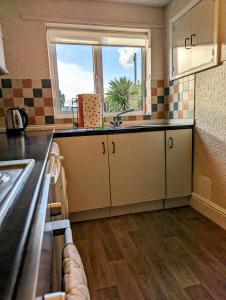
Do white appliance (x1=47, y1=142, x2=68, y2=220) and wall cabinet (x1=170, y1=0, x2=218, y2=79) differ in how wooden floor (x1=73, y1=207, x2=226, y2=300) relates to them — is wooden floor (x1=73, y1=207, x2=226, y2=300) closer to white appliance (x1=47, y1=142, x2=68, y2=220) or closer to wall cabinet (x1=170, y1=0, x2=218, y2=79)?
white appliance (x1=47, y1=142, x2=68, y2=220)

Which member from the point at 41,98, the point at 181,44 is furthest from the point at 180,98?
the point at 41,98

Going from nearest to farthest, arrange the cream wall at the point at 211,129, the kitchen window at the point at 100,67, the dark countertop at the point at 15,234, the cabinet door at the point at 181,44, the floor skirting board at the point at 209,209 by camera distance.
→ the dark countertop at the point at 15,234
the cream wall at the point at 211,129
the floor skirting board at the point at 209,209
the cabinet door at the point at 181,44
the kitchen window at the point at 100,67

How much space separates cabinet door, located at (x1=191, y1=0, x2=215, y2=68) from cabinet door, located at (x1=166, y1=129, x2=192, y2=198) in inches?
26.9

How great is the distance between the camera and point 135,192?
2164mm

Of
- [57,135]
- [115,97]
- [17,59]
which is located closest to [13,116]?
[57,135]

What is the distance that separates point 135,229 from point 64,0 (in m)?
2.37

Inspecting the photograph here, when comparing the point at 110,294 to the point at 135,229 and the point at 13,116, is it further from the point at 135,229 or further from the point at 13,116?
the point at 13,116

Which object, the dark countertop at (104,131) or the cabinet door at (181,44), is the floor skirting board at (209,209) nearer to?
the dark countertop at (104,131)

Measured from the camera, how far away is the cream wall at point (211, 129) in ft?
5.81

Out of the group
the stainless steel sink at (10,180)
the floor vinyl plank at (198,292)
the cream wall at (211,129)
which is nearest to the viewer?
the stainless steel sink at (10,180)

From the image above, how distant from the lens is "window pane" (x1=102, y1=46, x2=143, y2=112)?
2.54 m

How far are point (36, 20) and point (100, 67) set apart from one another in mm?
789

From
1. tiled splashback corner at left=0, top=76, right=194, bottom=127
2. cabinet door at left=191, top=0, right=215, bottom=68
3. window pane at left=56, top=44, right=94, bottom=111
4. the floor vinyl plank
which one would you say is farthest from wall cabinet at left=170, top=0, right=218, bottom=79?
the floor vinyl plank

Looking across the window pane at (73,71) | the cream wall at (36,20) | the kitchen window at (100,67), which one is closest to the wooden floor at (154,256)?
the kitchen window at (100,67)
